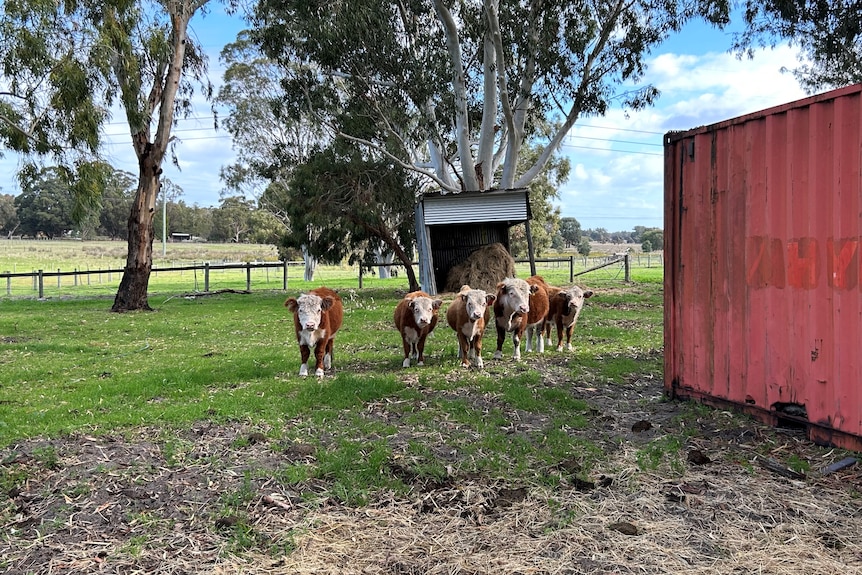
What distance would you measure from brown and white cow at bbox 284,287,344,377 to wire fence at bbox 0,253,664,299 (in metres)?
17.4

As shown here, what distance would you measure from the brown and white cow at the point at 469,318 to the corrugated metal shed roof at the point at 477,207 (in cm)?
990

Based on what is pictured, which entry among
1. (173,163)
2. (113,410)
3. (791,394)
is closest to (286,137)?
(173,163)

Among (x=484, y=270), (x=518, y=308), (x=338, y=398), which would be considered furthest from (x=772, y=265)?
(x=484, y=270)

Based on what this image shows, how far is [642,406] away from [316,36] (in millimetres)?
16561

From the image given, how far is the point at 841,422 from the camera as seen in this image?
205 inches

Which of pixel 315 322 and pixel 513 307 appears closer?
pixel 315 322

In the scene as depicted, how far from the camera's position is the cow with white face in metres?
9.20

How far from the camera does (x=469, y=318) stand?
28.5 ft

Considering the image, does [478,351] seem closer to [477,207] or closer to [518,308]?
[518,308]

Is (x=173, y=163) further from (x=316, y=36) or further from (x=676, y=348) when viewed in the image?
(x=676, y=348)

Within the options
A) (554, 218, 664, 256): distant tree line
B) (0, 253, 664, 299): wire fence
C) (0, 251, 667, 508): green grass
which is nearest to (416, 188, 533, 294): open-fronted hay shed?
(0, 251, 667, 508): green grass

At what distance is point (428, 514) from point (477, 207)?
15242mm

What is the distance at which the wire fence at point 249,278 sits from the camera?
90.0ft

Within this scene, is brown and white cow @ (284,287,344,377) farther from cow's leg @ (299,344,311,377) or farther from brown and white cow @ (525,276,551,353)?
brown and white cow @ (525,276,551,353)
